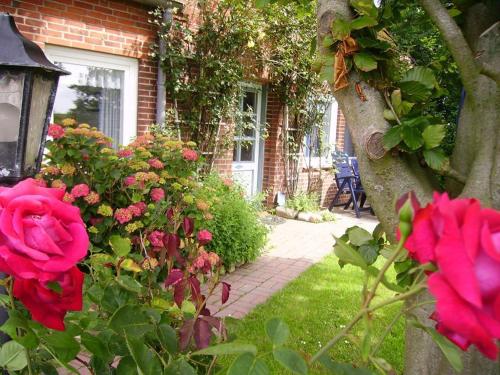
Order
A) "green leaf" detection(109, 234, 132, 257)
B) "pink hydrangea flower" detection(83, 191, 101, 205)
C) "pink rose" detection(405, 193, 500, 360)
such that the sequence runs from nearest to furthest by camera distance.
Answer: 1. "pink rose" detection(405, 193, 500, 360)
2. "green leaf" detection(109, 234, 132, 257)
3. "pink hydrangea flower" detection(83, 191, 101, 205)

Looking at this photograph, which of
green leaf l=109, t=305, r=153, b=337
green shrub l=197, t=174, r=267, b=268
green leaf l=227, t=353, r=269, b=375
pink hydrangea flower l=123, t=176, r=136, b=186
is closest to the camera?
green leaf l=227, t=353, r=269, b=375

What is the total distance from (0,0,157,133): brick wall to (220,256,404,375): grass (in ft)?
10.3

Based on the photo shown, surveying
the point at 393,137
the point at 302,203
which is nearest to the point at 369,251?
the point at 393,137

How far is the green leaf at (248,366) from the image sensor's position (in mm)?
688

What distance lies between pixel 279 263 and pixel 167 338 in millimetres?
5059

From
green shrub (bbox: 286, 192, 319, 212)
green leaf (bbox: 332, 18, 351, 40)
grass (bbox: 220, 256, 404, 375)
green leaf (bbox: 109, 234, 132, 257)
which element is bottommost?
grass (bbox: 220, 256, 404, 375)

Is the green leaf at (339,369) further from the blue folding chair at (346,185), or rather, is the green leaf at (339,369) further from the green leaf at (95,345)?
the blue folding chair at (346,185)

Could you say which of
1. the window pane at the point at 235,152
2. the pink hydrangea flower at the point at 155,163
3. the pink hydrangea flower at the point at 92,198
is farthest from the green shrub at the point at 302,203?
the pink hydrangea flower at the point at 92,198

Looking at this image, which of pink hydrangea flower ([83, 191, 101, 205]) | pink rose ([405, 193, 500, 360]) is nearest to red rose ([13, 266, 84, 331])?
pink rose ([405, 193, 500, 360])

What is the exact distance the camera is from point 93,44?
18.6 feet

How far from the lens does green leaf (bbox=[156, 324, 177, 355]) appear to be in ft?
3.13

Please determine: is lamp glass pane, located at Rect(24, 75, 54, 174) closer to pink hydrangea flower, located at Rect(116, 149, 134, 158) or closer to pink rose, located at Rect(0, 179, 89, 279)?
pink rose, located at Rect(0, 179, 89, 279)

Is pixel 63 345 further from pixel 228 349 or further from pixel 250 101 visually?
pixel 250 101

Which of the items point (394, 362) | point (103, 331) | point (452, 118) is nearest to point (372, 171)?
point (103, 331)
